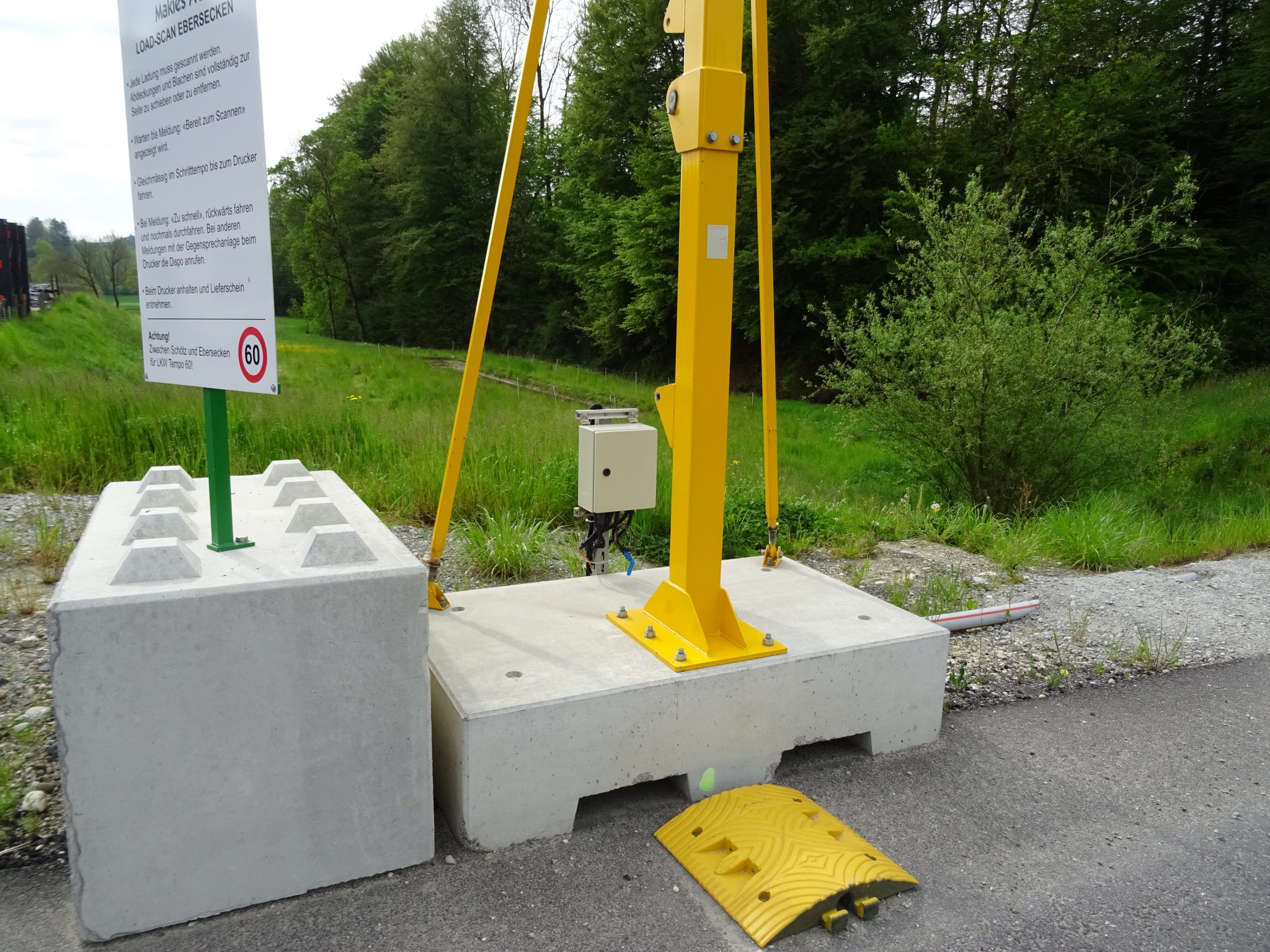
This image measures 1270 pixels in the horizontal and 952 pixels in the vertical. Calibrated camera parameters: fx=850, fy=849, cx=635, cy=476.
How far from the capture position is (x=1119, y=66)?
1922cm

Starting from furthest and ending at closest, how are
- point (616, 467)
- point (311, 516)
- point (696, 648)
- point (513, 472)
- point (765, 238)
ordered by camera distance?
point (513, 472) < point (616, 467) < point (765, 238) < point (696, 648) < point (311, 516)

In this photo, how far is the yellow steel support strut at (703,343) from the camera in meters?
2.96

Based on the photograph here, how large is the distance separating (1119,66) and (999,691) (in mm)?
20533

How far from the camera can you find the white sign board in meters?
2.23

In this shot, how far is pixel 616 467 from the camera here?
4.05 metres

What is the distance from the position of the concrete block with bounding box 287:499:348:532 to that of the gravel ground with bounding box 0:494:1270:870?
1206 millimetres

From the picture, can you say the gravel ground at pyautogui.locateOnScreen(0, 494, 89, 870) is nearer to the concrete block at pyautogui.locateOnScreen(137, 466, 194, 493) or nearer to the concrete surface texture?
the concrete surface texture

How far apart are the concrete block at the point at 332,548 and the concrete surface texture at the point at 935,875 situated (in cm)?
96

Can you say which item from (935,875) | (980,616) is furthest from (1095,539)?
(935,875)

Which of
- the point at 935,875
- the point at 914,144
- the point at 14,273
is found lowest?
the point at 935,875

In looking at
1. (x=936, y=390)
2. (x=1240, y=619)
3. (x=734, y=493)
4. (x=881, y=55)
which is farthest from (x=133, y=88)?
(x=881, y=55)

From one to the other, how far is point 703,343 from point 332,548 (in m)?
1.47

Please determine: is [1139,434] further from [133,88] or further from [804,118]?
[804,118]

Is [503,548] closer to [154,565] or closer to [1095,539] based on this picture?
[154,565]
